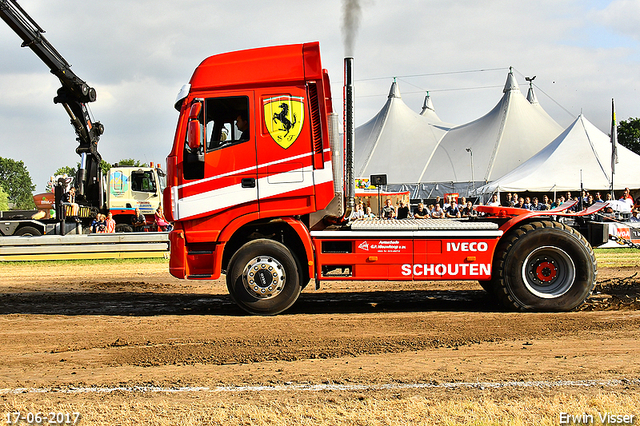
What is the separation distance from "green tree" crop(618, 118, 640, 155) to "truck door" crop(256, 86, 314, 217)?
2811 inches

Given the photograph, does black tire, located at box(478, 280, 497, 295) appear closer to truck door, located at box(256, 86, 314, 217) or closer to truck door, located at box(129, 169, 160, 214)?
truck door, located at box(256, 86, 314, 217)

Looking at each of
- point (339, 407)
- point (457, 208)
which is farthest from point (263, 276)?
point (457, 208)

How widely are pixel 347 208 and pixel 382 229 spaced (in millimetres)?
599

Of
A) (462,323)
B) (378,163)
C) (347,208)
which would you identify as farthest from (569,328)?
(378,163)

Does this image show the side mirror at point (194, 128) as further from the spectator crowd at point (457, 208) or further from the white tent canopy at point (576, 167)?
the white tent canopy at point (576, 167)

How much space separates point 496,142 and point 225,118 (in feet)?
103

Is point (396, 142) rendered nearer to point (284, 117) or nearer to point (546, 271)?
point (546, 271)

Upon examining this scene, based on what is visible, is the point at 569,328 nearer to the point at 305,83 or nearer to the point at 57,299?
the point at 305,83

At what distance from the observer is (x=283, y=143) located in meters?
7.22

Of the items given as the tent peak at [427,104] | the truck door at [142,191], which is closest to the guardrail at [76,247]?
the truck door at [142,191]

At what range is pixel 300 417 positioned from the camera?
375 centimetres

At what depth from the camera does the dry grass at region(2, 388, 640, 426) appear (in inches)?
145

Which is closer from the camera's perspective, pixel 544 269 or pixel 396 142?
pixel 544 269

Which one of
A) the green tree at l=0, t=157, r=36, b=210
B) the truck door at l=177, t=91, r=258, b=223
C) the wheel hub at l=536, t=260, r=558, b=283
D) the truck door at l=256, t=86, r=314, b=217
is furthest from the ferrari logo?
the green tree at l=0, t=157, r=36, b=210
